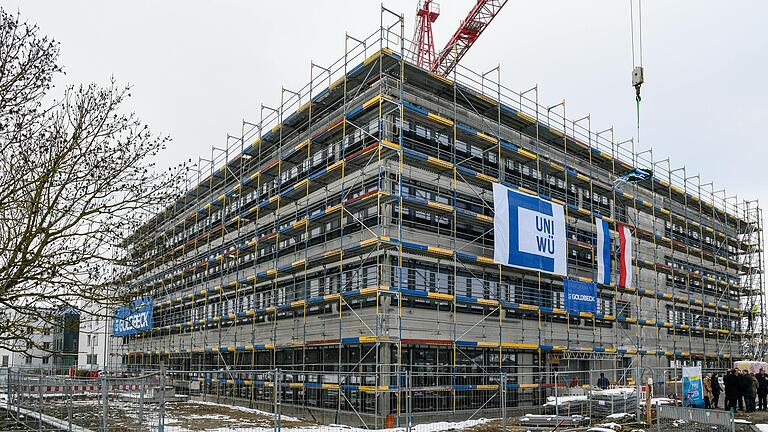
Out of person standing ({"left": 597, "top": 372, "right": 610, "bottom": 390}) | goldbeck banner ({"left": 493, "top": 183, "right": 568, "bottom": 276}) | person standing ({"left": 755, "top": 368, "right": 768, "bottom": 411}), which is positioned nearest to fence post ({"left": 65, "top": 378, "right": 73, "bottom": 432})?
goldbeck banner ({"left": 493, "top": 183, "right": 568, "bottom": 276})

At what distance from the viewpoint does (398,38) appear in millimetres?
26141

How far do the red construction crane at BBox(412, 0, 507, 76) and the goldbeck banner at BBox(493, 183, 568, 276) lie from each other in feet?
41.5

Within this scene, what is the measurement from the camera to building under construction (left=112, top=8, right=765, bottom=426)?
24750mm

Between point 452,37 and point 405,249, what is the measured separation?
22303 millimetres

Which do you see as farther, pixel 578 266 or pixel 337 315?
pixel 578 266

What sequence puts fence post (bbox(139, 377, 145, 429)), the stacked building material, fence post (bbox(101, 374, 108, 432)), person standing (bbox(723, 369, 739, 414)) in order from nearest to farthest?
fence post (bbox(139, 377, 145, 429))
fence post (bbox(101, 374, 108, 432))
the stacked building material
person standing (bbox(723, 369, 739, 414))

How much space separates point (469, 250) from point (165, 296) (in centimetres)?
2433

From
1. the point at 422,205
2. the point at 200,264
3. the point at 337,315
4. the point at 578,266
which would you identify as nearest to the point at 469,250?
the point at 422,205

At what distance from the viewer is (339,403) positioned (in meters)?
22.3

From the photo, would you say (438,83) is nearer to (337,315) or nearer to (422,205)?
(422,205)

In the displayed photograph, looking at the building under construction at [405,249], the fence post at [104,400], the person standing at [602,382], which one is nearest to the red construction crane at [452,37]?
the building under construction at [405,249]

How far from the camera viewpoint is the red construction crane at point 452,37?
40.6m

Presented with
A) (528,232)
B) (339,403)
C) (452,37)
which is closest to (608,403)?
(528,232)

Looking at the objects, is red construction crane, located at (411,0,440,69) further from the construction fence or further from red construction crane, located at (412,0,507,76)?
the construction fence
